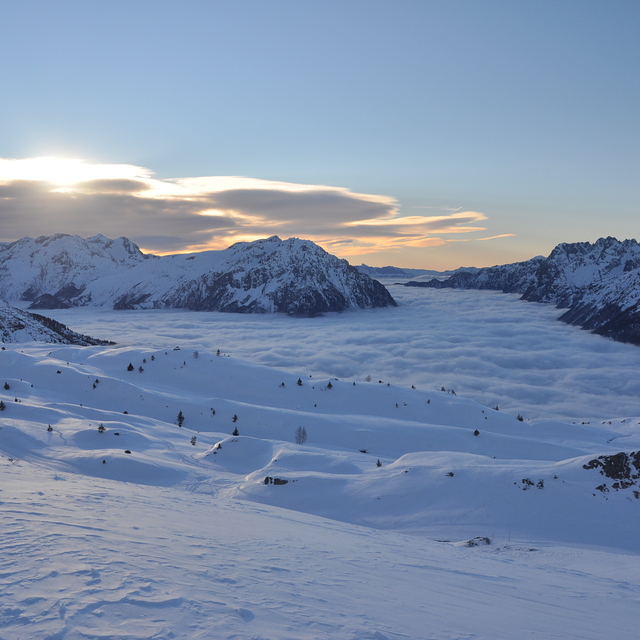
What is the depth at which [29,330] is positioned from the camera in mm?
77750

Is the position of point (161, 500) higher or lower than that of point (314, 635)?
lower

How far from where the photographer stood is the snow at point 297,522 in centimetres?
582

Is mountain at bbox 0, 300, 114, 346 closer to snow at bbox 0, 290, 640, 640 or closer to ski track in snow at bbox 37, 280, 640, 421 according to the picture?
ski track in snow at bbox 37, 280, 640, 421

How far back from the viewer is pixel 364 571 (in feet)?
28.4

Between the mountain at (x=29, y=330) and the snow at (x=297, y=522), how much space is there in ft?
114

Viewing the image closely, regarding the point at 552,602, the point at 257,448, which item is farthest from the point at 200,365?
the point at 552,602

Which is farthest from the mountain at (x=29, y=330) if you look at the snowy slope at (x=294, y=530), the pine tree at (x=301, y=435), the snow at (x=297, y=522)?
the pine tree at (x=301, y=435)

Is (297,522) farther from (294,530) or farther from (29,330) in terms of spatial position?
(29,330)

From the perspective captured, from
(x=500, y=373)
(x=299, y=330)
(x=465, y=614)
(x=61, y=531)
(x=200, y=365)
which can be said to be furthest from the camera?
(x=299, y=330)

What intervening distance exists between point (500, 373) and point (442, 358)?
15439 mm

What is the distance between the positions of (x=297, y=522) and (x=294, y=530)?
5.94ft

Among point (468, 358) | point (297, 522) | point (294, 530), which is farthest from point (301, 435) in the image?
point (468, 358)

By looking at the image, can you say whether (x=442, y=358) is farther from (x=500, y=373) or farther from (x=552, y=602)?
(x=552, y=602)

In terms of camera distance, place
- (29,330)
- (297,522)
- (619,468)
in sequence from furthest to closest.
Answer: (29,330) < (619,468) < (297,522)
